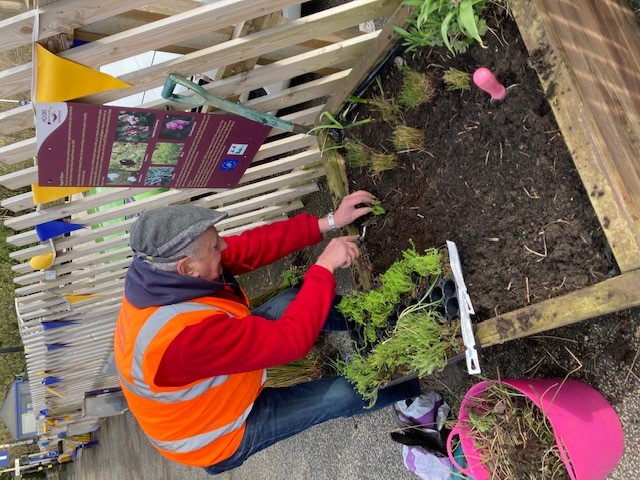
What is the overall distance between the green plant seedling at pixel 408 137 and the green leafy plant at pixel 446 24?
28cm

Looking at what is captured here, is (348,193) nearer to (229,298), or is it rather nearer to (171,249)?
(229,298)

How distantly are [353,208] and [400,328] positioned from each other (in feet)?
1.95

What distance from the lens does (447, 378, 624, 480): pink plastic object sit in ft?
5.53

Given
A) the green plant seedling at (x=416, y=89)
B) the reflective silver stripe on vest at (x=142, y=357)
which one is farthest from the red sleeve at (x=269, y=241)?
the green plant seedling at (x=416, y=89)

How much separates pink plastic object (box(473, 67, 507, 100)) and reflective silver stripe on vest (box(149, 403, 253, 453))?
1.61m

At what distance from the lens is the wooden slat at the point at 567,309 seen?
1.36 metres

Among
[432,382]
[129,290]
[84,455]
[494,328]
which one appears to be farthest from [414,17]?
[84,455]

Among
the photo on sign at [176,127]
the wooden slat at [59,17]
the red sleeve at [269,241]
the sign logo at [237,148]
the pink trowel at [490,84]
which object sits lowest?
the red sleeve at [269,241]

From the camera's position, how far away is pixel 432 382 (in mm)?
2678

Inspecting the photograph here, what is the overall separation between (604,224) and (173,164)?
1.69 m

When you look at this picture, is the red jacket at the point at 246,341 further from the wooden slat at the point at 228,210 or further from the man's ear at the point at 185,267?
the wooden slat at the point at 228,210

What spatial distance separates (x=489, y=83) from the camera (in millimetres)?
1541

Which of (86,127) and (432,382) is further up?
(86,127)

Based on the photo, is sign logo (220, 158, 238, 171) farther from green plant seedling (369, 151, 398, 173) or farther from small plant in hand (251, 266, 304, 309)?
small plant in hand (251, 266, 304, 309)
